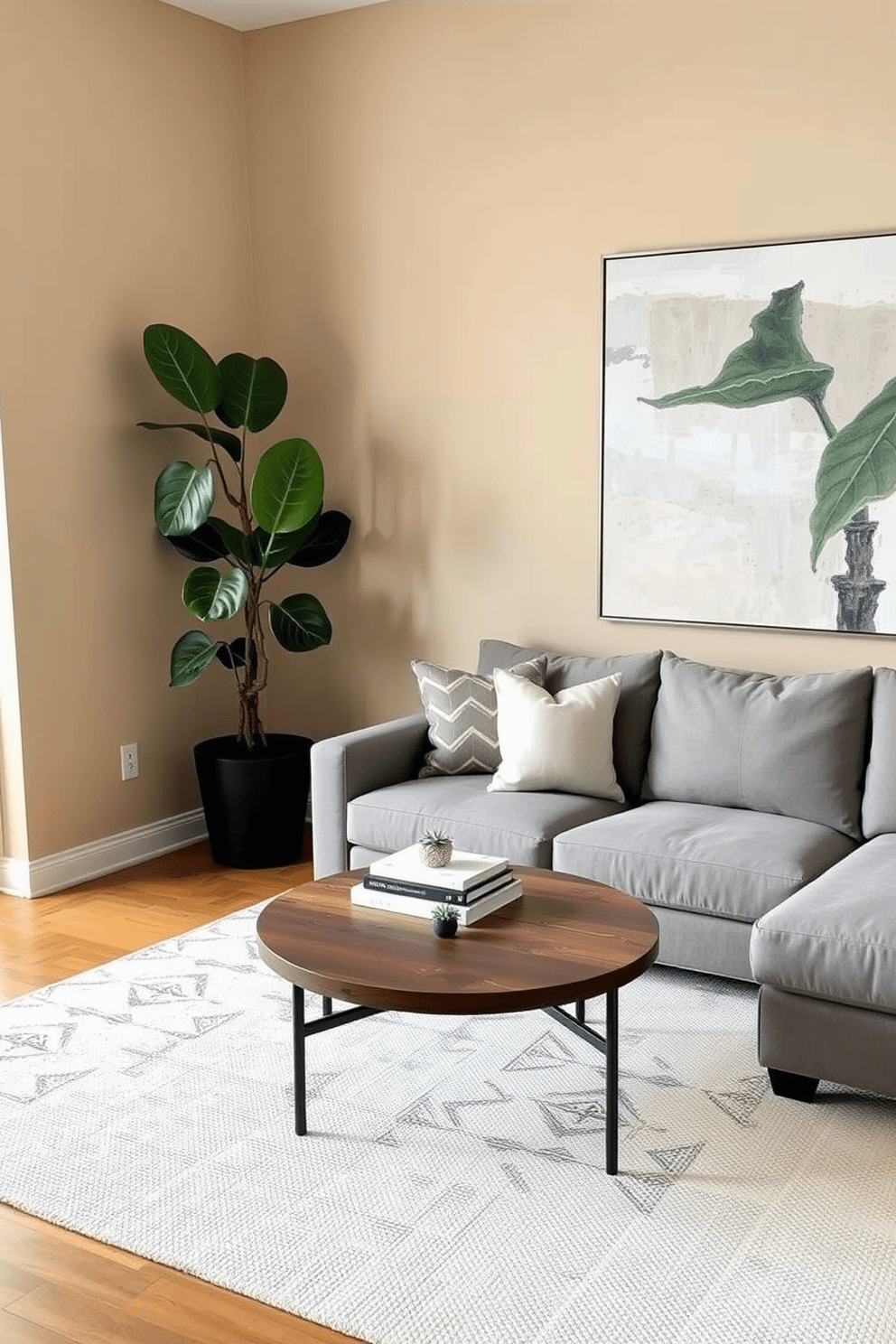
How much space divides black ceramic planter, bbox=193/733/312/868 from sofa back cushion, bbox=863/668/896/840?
6.29 ft

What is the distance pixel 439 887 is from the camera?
281cm

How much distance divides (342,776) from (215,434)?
1364 mm

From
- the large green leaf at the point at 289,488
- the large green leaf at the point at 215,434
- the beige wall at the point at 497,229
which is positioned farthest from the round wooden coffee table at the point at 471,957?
the large green leaf at the point at 215,434

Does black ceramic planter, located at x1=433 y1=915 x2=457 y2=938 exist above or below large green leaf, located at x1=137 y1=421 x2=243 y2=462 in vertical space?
below

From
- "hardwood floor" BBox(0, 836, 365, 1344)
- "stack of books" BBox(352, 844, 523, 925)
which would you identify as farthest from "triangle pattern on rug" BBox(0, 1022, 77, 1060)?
"stack of books" BBox(352, 844, 523, 925)

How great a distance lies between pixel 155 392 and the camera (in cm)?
469

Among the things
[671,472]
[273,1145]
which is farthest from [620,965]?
[671,472]

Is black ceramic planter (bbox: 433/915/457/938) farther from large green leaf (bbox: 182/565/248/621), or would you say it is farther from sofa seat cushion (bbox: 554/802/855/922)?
large green leaf (bbox: 182/565/248/621)

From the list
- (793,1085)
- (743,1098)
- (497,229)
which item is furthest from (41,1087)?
(497,229)

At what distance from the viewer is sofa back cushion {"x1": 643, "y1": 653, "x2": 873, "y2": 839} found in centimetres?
365

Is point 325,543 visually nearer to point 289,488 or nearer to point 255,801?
point 289,488

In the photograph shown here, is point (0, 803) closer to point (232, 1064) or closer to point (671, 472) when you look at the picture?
point (232, 1064)

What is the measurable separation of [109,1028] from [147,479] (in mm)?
2102

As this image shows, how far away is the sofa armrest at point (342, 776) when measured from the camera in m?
4.00
